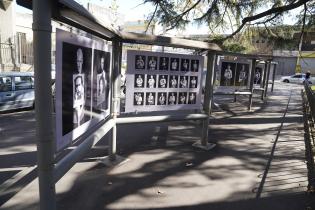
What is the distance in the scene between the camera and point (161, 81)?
481 centimetres

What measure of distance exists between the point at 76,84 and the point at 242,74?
6654 millimetres

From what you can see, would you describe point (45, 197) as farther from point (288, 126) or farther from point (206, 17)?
point (206, 17)

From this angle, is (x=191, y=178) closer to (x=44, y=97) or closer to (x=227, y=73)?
(x=44, y=97)

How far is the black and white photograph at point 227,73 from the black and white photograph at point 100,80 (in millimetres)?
4307

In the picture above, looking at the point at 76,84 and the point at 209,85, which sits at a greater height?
the point at 76,84

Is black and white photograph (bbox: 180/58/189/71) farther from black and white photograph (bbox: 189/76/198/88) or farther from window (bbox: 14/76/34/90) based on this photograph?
window (bbox: 14/76/34/90)

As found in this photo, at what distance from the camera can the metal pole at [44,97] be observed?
189 centimetres

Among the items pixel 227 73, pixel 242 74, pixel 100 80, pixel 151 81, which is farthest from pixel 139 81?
pixel 242 74

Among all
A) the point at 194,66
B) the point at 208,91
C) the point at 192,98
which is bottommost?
the point at 192,98

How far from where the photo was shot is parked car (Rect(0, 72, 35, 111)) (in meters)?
9.58

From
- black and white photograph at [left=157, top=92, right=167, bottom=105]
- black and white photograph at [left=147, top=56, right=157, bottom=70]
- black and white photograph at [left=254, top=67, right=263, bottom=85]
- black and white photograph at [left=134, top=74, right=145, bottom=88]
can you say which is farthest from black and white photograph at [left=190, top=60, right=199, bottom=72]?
black and white photograph at [left=254, top=67, right=263, bottom=85]

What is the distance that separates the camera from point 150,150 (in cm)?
555

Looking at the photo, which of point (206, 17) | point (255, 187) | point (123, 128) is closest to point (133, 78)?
point (255, 187)

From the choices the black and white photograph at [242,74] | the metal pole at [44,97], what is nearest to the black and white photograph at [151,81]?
the metal pole at [44,97]
